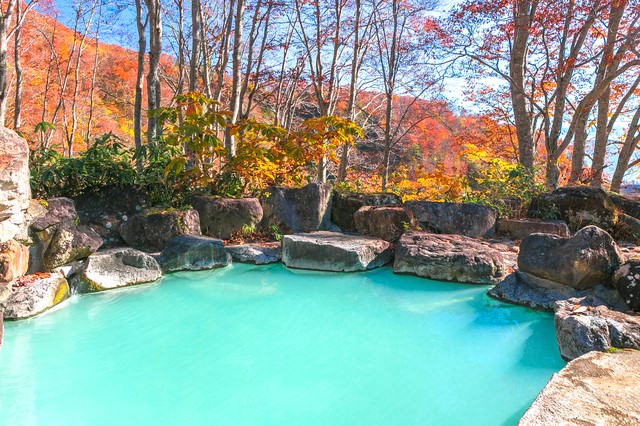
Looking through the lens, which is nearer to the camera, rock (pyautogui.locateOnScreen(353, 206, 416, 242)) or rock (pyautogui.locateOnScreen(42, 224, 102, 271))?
rock (pyautogui.locateOnScreen(42, 224, 102, 271))

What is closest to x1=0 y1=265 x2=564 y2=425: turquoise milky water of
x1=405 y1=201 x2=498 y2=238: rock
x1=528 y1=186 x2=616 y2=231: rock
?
x1=405 y1=201 x2=498 y2=238: rock

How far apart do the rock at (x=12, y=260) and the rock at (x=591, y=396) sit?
416 cm

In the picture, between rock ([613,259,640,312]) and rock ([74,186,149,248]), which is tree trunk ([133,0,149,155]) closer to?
rock ([74,186,149,248])

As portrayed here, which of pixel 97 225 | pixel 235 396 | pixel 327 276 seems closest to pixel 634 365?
pixel 235 396

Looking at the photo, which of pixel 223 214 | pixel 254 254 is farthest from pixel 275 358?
pixel 223 214

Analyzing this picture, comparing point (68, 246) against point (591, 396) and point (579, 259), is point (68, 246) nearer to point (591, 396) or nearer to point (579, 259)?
point (591, 396)

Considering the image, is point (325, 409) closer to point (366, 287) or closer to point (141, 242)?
point (366, 287)

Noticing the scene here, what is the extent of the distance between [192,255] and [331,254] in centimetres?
176

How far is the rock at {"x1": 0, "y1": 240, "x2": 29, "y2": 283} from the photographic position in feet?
11.2

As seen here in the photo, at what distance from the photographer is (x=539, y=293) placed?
12.3 ft

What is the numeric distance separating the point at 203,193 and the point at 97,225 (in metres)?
1.52

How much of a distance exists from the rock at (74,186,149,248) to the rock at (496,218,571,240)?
5.43 meters

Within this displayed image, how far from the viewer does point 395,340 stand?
10.1 feet

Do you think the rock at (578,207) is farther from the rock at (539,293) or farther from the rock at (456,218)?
the rock at (539,293)
